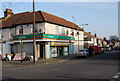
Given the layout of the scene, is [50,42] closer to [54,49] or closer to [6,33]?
[54,49]

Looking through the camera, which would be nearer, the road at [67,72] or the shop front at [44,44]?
the road at [67,72]

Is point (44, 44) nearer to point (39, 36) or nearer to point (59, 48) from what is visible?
point (39, 36)

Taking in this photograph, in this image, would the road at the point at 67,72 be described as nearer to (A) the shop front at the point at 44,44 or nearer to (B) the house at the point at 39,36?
(B) the house at the point at 39,36

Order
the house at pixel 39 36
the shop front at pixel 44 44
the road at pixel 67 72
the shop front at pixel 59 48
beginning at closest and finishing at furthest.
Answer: the road at pixel 67 72, the shop front at pixel 44 44, the house at pixel 39 36, the shop front at pixel 59 48

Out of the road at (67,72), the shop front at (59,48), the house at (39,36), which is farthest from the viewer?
the shop front at (59,48)

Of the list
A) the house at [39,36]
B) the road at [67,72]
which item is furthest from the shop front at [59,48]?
the road at [67,72]

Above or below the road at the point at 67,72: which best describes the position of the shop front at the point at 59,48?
above

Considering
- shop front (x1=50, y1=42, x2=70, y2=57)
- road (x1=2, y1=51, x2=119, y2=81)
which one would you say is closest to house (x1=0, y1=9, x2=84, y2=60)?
shop front (x1=50, y1=42, x2=70, y2=57)

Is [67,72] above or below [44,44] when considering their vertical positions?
below

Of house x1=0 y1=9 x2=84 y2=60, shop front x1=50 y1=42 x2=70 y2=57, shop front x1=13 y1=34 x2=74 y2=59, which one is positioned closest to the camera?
shop front x1=13 y1=34 x2=74 y2=59

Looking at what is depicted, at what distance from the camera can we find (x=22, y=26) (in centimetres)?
2598

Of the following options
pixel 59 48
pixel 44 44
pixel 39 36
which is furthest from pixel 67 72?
pixel 59 48

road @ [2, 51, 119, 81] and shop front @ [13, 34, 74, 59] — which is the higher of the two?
shop front @ [13, 34, 74, 59]

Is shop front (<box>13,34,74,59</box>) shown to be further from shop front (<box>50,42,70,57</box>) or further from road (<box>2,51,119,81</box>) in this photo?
road (<box>2,51,119,81</box>)
